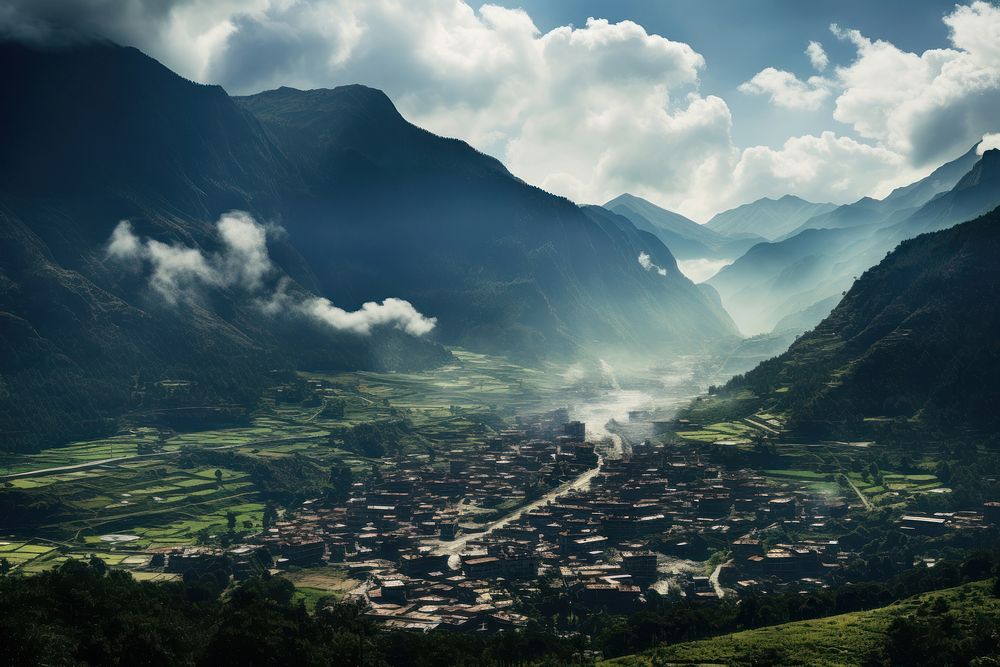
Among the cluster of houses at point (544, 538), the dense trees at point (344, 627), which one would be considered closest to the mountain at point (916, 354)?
the cluster of houses at point (544, 538)

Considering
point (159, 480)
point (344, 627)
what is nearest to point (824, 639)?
point (344, 627)

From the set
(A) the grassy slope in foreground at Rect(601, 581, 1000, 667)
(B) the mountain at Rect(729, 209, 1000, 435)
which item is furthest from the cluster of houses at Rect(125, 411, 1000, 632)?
(B) the mountain at Rect(729, 209, 1000, 435)

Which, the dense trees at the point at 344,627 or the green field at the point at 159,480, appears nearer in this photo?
the dense trees at the point at 344,627

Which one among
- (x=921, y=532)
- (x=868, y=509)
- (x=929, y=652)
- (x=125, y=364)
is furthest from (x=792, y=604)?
(x=125, y=364)

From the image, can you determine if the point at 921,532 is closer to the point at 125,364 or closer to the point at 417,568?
the point at 417,568

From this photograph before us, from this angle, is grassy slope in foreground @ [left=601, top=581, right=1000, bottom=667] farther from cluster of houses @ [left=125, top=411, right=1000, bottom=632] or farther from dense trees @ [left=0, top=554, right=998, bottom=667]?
cluster of houses @ [left=125, top=411, right=1000, bottom=632]

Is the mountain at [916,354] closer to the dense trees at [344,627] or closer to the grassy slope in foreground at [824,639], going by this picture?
the dense trees at [344,627]

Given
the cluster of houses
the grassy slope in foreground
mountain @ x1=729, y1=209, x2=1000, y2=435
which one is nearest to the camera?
the grassy slope in foreground
